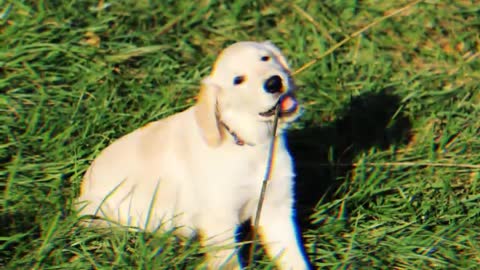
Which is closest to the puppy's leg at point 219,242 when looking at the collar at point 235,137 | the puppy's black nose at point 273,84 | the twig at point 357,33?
the collar at point 235,137

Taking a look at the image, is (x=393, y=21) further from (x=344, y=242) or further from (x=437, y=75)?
(x=344, y=242)

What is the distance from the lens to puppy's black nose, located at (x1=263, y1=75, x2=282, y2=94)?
311cm

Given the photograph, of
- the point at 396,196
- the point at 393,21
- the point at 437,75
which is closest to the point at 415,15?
the point at 393,21

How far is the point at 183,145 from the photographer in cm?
341

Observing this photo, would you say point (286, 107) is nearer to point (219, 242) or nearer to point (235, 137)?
point (235, 137)

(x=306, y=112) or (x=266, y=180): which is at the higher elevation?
(x=306, y=112)

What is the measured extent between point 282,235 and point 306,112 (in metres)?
1.06

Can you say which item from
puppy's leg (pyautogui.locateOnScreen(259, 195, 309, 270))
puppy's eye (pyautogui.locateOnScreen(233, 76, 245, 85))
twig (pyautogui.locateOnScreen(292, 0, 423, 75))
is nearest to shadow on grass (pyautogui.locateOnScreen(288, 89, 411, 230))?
twig (pyautogui.locateOnScreen(292, 0, 423, 75))

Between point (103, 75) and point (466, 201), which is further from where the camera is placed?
point (103, 75)

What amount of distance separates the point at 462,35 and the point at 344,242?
1.62 metres

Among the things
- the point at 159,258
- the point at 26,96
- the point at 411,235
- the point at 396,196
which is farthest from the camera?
the point at 26,96

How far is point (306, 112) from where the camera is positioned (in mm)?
4414

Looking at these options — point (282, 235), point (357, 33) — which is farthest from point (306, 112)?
point (282, 235)

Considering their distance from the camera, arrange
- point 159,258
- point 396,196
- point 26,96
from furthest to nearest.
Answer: point 26,96
point 396,196
point 159,258
